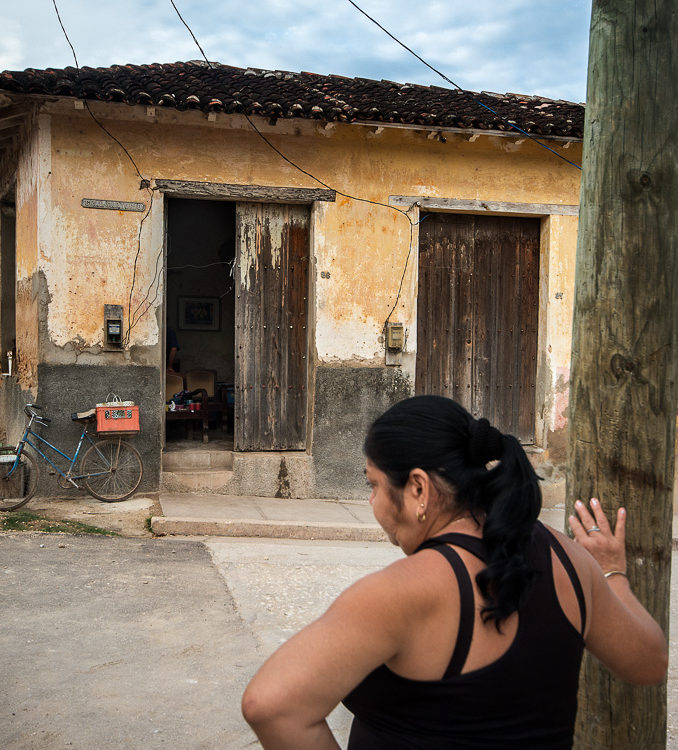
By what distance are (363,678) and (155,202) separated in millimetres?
7597

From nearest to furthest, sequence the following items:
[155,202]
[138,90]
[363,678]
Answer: [363,678], [138,90], [155,202]

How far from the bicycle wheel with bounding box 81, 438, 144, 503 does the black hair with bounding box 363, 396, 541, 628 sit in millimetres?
7045

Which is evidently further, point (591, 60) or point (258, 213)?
point (258, 213)

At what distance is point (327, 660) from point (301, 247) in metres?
7.91

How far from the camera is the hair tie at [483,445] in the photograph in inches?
58.7

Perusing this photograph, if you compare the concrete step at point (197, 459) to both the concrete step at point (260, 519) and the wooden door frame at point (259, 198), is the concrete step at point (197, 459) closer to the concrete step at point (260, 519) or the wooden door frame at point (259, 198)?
the wooden door frame at point (259, 198)

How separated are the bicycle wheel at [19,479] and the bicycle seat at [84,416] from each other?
57cm

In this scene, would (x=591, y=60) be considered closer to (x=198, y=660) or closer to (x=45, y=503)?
(x=198, y=660)

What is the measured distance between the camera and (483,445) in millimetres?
1493

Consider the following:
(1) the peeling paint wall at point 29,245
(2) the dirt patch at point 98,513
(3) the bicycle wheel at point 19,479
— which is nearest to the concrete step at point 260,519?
(2) the dirt patch at point 98,513

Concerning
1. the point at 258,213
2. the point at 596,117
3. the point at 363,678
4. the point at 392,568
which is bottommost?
the point at 363,678

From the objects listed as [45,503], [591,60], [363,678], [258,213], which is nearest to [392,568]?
[363,678]

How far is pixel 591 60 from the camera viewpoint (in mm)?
2307

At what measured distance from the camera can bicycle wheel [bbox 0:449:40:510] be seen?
765 cm
